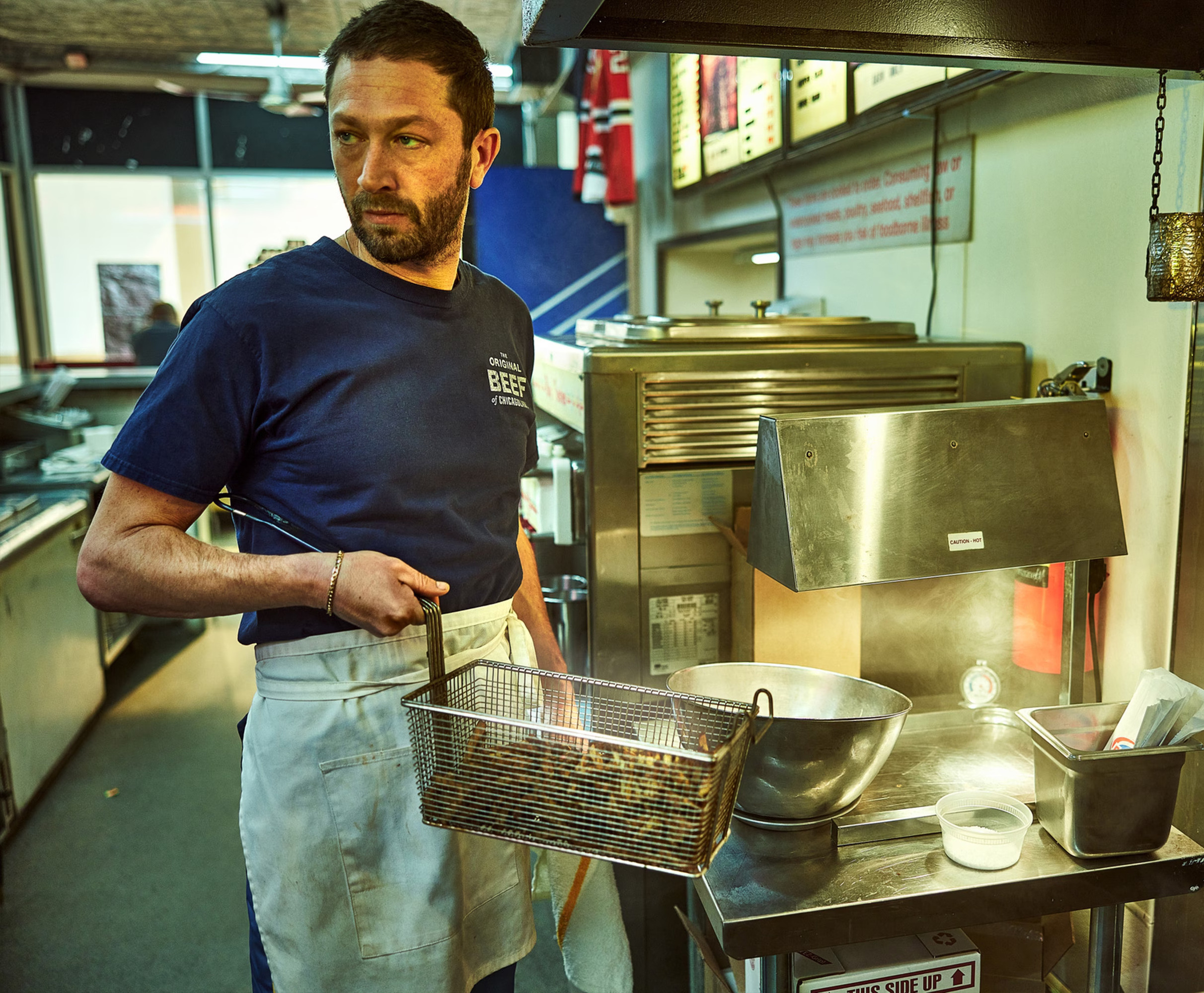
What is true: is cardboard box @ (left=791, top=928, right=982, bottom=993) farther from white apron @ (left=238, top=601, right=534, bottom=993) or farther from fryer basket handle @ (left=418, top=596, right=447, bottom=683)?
fryer basket handle @ (left=418, top=596, right=447, bottom=683)

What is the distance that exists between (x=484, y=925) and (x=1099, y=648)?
128 cm

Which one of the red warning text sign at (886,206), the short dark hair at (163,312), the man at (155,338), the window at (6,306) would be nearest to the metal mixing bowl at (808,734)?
the red warning text sign at (886,206)

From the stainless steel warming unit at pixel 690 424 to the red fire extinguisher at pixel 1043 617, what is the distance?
381mm

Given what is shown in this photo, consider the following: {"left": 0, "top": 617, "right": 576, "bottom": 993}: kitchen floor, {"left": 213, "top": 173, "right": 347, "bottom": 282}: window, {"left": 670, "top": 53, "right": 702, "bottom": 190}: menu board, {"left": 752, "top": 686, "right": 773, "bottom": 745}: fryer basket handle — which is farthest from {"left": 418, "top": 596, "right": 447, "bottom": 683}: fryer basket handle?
{"left": 213, "top": 173, "right": 347, "bottom": 282}: window

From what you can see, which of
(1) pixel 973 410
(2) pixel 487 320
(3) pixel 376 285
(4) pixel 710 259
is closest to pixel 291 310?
(3) pixel 376 285

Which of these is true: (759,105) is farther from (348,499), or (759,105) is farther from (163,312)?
(163,312)

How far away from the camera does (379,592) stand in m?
1.15

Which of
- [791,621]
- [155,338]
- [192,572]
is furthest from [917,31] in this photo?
[155,338]

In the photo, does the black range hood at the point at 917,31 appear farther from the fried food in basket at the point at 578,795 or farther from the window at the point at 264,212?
the window at the point at 264,212

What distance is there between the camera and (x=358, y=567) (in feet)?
3.83

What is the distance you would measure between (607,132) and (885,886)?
3.86 metres

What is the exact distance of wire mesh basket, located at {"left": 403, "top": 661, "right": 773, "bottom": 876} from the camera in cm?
104

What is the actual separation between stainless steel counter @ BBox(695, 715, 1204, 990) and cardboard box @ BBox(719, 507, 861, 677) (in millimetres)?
442

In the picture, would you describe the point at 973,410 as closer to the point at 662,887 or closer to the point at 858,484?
the point at 858,484
